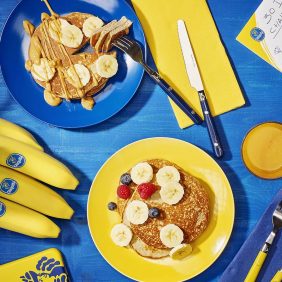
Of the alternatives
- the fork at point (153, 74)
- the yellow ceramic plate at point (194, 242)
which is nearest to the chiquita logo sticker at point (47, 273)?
the yellow ceramic plate at point (194, 242)

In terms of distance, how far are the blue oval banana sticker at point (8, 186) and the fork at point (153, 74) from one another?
516 mm

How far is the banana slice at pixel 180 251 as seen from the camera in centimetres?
155

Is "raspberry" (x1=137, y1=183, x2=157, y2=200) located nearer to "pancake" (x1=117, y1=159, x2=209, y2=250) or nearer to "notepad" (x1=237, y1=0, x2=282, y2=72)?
"pancake" (x1=117, y1=159, x2=209, y2=250)

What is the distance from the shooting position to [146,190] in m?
1.55

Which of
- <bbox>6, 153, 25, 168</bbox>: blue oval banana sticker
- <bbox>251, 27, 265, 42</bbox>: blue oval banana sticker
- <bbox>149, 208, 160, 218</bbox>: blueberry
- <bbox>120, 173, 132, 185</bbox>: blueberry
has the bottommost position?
<bbox>149, 208, 160, 218</bbox>: blueberry

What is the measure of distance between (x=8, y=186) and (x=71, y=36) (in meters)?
0.50

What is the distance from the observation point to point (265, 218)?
5.31ft

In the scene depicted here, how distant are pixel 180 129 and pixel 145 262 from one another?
0.43 metres

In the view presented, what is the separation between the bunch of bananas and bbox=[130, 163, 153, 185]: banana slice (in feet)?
0.60

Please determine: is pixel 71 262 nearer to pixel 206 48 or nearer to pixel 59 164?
pixel 59 164

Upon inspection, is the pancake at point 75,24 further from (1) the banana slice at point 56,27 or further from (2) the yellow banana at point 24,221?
(2) the yellow banana at point 24,221

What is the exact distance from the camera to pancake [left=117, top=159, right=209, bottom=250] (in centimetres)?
159

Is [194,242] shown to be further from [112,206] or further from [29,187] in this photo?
[29,187]

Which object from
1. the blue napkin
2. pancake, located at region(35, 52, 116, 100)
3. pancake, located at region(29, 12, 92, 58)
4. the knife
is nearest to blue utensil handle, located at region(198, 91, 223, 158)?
the knife
